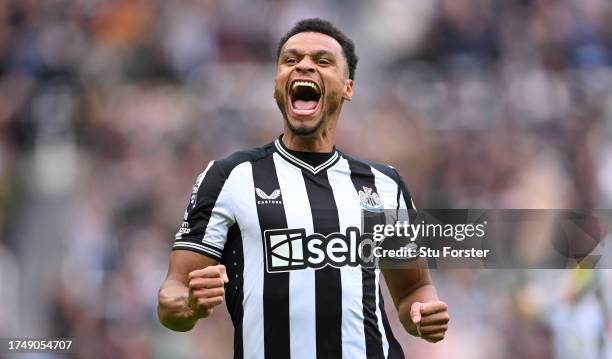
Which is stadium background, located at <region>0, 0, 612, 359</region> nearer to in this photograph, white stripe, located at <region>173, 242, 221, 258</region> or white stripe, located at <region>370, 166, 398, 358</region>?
white stripe, located at <region>370, 166, 398, 358</region>

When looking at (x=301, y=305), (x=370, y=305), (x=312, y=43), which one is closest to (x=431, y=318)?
(x=370, y=305)

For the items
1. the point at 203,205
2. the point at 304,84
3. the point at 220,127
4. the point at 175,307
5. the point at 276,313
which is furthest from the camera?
A: the point at 220,127

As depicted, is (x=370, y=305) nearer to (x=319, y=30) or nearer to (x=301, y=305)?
(x=301, y=305)

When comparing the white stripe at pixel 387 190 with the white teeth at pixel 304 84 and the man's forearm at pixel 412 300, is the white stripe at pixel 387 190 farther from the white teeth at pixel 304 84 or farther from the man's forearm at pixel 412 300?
the white teeth at pixel 304 84

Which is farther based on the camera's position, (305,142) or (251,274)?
(305,142)

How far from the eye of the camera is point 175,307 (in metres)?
4.12

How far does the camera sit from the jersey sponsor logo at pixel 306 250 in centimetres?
430

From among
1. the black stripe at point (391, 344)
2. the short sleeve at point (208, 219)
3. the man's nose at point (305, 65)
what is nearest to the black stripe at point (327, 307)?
the black stripe at point (391, 344)

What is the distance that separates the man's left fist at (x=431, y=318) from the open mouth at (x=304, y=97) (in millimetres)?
941

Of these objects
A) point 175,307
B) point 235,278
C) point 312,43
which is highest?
point 312,43

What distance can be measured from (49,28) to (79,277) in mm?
2955

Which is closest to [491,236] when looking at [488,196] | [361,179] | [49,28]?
[361,179]

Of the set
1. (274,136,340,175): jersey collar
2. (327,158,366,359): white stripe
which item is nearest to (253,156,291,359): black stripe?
(327,158,366,359): white stripe

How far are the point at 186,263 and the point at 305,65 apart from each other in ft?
3.07
